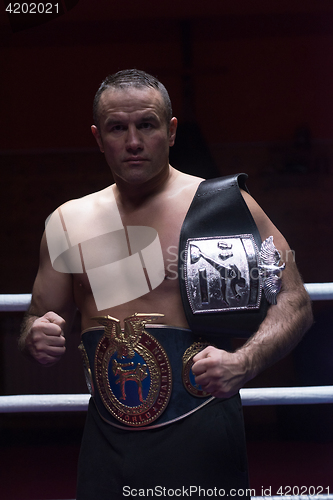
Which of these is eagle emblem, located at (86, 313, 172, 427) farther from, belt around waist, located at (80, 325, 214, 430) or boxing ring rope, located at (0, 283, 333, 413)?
boxing ring rope, located at (0, 283, 333, 413)

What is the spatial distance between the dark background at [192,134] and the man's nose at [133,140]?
0.75 m

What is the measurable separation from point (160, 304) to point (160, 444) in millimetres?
281

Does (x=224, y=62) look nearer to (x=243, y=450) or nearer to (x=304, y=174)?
(x=304, y=174)

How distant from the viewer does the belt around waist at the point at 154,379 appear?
3.31 ft

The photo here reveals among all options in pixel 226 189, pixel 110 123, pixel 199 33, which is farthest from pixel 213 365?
pixel 199 33

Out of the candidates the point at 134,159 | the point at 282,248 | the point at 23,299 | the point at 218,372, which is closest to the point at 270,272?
the point at 282,248

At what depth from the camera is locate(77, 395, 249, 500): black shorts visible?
3.20ft

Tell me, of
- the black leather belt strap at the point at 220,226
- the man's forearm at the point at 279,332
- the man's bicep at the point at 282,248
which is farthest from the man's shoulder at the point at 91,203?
the man's forearm at the point at 279,332

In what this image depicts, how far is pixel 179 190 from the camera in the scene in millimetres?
1128

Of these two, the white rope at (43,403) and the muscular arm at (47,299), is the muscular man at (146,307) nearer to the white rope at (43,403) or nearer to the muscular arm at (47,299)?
the muscular arm at (47,299)

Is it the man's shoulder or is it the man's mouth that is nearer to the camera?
the man's mouth

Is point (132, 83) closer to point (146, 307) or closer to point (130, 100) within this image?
point (130, 100)

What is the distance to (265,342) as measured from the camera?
96 centimetres

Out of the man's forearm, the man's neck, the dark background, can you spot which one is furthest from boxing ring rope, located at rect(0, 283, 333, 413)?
the dark background
